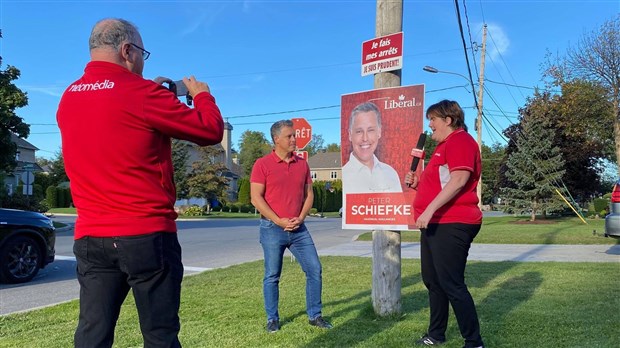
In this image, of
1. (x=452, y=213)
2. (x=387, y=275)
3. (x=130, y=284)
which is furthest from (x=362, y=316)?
(x=130, y=284)

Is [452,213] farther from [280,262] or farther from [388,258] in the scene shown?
[280,262]

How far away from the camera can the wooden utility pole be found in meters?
5.15

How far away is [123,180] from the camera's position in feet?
7.22

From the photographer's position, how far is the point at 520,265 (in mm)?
8945

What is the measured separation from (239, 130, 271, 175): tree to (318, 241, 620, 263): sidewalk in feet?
257

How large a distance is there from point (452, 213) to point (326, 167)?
3254 inches

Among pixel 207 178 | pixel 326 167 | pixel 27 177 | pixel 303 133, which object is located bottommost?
pixel 27 177

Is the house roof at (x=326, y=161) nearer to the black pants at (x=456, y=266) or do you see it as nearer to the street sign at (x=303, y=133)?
the street sign at (x=303, y=133)

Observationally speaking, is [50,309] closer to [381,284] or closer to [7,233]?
[7,233]

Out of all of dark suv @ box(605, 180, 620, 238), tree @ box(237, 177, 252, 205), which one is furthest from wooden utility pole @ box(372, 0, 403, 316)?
tree @ box(237, 177, 252, 205)

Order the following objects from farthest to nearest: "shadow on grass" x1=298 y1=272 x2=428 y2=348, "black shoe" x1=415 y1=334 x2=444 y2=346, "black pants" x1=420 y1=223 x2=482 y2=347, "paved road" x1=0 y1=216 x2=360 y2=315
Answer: "paved road" x1=0 y1=216 x2=360 y2=315, "shadow on grass" x1=298 y1=272 x2=428 y2=348, "black shoe" x1=415 y1=334 x2=444 y2=346, "black pants" x1=420 y1=223 x2=482 y2=347

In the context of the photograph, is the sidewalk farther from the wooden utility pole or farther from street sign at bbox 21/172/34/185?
street sign at bbox 21/172/34/185

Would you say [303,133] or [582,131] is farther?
[582,131]

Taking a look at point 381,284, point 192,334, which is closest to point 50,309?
point 192,334
